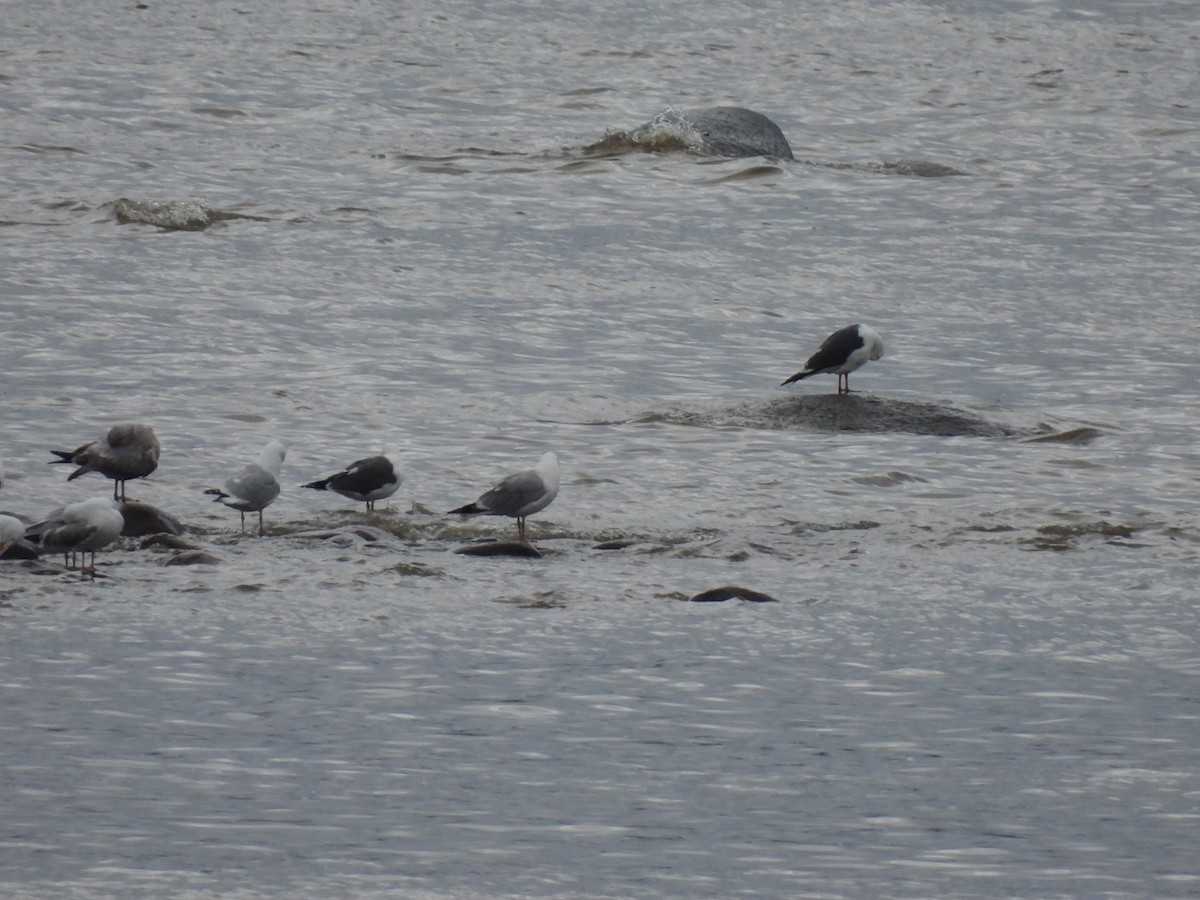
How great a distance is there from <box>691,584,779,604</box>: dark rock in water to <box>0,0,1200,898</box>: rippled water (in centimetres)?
15

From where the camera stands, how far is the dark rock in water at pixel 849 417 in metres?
15.4

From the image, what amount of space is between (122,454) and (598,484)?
3.32 meters

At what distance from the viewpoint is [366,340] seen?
60.7 feet

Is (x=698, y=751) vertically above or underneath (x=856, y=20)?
underneath

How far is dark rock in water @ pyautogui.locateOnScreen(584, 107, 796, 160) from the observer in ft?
92.9

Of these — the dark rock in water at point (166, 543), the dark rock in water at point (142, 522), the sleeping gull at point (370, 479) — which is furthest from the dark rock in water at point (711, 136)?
the dark rock in water at point (166, 543)

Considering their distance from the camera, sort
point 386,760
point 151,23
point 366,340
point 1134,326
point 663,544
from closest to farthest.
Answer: point 386,760
point 663,544
point 366,340
point 1134,326
point 151,23

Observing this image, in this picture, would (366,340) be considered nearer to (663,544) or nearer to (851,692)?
(663,544)

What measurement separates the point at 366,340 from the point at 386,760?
10781 mm

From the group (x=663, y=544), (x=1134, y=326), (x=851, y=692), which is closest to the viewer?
(x=851, y=692)

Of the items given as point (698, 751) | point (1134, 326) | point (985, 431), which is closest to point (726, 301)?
point (1134, 326)

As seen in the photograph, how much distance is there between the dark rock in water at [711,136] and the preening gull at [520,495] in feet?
56.4

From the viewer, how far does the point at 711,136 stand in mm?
28391

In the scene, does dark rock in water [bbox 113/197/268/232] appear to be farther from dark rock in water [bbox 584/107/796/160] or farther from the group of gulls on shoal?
the group of gulls on shoal
